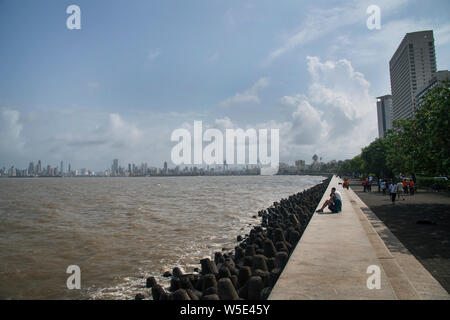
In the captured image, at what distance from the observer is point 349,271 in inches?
205

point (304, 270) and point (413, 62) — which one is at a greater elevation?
point (413, 62)

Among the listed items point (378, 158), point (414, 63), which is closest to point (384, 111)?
point (414, 63)

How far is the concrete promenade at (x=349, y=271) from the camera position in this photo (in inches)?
168

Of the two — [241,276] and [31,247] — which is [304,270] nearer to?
[241,276]

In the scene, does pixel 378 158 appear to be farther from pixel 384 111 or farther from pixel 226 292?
pixel 384 111

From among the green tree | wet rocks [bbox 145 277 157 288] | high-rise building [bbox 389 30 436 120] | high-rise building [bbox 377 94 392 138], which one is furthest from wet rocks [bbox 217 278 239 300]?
high-rise building [bbox 377 94 392 138]

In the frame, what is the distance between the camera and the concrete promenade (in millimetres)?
4277

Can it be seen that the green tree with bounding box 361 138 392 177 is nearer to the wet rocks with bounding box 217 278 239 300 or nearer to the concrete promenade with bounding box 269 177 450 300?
the concrete promenade with bounding box 269 177 450 300

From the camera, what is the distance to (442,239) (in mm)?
8445

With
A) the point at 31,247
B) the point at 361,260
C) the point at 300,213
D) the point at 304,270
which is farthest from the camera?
the point at 300,213

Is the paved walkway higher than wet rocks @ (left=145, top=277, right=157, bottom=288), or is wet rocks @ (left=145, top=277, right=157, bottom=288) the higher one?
the paved walkway

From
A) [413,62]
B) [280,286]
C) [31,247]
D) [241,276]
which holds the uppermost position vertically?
[413,62]
